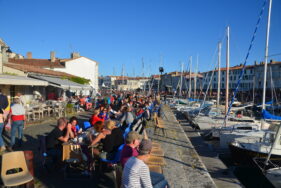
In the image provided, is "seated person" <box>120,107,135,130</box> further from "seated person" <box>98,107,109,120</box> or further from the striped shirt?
the striped shirt

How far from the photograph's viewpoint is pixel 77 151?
5.39 m

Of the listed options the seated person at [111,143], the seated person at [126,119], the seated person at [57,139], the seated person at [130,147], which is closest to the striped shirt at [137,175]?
the seated person at [130,147]

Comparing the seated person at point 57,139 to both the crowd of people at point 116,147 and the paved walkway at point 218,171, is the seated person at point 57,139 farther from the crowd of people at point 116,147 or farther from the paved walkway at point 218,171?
the paved walkway at point 218,171

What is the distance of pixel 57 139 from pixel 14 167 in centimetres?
150

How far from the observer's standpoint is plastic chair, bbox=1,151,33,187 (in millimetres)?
3918

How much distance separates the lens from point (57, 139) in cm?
557

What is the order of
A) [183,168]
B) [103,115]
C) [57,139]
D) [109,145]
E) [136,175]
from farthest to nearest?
[103,115] → [183,168] → [57,139] → [109,145] → [136,175]

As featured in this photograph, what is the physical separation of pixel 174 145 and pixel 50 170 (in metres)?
4.70

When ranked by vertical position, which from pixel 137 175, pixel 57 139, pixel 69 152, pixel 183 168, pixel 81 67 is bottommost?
pixel 183 168

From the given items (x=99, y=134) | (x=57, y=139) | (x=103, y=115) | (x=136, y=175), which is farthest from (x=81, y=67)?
(x=136, y=175)

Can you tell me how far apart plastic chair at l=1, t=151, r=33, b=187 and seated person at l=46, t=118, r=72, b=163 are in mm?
1225

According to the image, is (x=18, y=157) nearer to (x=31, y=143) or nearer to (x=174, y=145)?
(x=31, y=143)

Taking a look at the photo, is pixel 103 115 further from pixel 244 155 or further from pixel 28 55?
pixel 28 55

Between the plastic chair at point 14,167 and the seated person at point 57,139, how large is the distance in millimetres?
Answer: 1225
